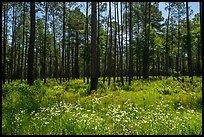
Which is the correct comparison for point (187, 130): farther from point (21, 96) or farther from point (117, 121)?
point (21, 96)

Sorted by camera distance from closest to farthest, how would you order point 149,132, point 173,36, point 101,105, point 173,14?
1. point 149,132
2. point 101,105
3. point 173,14
4. point 173,36

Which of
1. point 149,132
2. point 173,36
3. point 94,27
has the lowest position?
point 149,132

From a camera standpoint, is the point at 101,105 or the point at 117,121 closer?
the point at 117,121

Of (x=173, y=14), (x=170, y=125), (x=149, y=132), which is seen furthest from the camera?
(x=173, y=14)

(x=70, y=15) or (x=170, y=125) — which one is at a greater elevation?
(x=70, y=15)

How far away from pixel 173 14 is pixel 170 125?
3298 cm

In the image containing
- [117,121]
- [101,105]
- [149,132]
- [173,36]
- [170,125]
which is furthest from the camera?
[173,36]

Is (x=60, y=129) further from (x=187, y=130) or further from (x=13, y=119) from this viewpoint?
(x=187, y=130)

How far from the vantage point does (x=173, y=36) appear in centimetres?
4334

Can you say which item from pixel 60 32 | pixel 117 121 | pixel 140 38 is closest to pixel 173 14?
pixel 140 38

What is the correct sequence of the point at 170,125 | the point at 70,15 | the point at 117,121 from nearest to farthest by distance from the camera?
the point at 170,125 → the point at 117,121 → the point at 70,15

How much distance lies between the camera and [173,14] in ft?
118

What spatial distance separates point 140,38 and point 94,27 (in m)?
23.4

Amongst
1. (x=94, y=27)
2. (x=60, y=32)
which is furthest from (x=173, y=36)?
(x=94, y=27)
